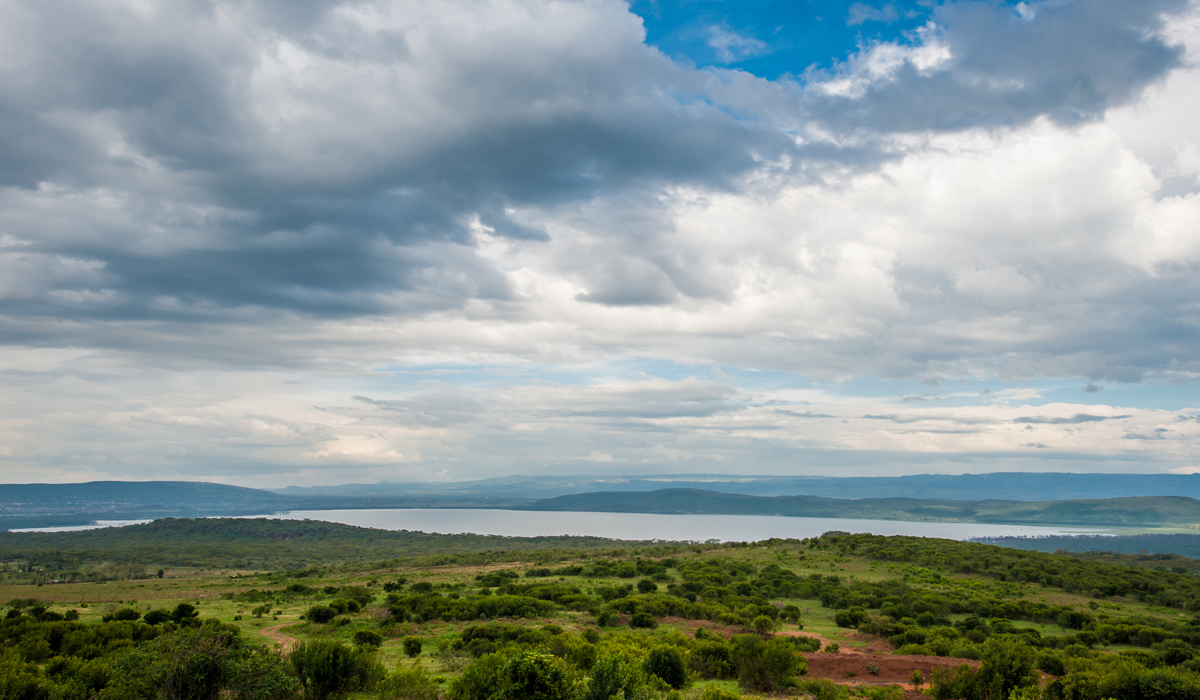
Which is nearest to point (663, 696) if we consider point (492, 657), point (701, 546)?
point (492, 657)

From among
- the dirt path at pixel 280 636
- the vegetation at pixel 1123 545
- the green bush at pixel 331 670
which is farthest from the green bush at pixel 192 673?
the vegetation at pixel 1123 545

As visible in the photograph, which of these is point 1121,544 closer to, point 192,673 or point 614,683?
point 614,683

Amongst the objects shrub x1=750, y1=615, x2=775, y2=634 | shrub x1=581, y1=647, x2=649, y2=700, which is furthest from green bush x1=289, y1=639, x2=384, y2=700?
shrub x1=750, y1=615, x2=775, y2=634

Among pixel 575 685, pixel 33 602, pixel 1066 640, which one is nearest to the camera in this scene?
pixel 575 685

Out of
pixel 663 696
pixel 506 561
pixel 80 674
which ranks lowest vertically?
pixel 506 561

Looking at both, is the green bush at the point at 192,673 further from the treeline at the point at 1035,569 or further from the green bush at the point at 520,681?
the treeline at the point at 1035,569

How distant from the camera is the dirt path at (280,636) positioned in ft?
81.4

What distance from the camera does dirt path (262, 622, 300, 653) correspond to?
24816 mm

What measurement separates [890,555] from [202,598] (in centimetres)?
5829

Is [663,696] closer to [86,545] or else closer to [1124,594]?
[1124,594]

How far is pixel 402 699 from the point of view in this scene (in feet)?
50.0

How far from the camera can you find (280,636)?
27.0m

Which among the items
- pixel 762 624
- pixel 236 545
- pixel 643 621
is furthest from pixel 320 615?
pixel 236 545

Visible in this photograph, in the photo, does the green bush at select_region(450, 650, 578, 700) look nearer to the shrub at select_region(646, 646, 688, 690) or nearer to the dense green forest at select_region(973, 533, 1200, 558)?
the shrub at select_region(646, 646, 688, 690)
